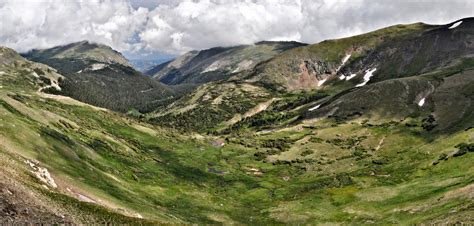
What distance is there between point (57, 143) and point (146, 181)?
31.3 m

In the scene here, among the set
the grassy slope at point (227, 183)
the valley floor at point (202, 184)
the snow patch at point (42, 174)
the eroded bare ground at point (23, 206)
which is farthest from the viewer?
the grassy slope at point (227, 183)

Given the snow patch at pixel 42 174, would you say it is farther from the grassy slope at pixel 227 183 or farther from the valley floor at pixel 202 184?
the grassy slope at pixel 227 183

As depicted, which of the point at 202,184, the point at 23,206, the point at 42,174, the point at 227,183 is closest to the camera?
the point at 23,206

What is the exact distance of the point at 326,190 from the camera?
437 ft

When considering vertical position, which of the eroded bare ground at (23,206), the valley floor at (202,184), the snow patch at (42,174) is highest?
the valley floor at (202,184)

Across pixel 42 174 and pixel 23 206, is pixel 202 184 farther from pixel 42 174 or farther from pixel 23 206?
pixel 23 206

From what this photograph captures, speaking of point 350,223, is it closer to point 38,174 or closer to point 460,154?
point 460,154

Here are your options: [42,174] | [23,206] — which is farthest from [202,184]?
[23,206]

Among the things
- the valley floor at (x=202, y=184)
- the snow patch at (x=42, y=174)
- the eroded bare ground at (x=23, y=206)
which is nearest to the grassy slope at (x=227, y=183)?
the valley floor at (x=202, y=184)

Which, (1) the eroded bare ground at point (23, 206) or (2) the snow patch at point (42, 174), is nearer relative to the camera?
(1) the eroded bare ground at point (23, 206)

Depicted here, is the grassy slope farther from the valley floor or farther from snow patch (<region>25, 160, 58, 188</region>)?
snow patch (<region>25, 160, 58, 188</region>)

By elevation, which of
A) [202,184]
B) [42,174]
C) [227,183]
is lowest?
[42,174]

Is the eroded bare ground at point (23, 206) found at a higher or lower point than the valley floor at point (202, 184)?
lower

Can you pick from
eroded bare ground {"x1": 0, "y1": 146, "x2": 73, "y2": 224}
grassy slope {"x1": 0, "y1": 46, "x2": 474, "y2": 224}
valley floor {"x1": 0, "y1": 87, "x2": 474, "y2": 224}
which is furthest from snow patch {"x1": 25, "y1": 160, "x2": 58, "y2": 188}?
eroded bare ground {"x1": 0, "y1": 146, "x2": 73, "y2": 224}
